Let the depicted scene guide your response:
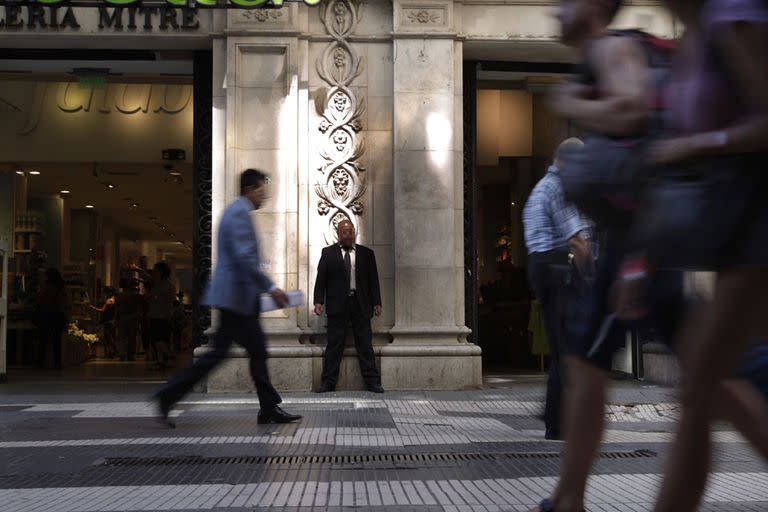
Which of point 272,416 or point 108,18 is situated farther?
point 108,18

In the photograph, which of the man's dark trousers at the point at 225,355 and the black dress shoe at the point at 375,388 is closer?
the man's dark trousers at the point at 225,355

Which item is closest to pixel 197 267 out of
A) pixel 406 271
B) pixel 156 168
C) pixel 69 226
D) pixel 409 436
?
pixel 406 271

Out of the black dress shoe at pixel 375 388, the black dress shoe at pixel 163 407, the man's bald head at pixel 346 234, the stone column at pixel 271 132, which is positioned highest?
the stone column at pixel 271 132

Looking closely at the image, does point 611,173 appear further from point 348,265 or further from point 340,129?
point 340,129

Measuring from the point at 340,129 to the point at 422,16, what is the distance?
5.39 ft

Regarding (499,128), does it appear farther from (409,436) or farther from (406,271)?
(409,436)

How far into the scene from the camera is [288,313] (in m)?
12.5

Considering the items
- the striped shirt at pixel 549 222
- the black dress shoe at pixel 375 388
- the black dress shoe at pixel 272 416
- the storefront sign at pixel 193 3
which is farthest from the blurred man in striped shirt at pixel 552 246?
the storefront sign at pixel 193 3

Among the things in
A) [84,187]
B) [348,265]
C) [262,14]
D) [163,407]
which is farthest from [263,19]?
[84,187]

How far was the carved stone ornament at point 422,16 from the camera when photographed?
41.8 ft

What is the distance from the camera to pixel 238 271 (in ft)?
26.8

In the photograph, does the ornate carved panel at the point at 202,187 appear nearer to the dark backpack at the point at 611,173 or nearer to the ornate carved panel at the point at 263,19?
the ornate carved panel at the point at 263,19

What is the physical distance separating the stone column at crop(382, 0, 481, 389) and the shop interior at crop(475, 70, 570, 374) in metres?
1.99

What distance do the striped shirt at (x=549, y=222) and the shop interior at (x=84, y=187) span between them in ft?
23.3
